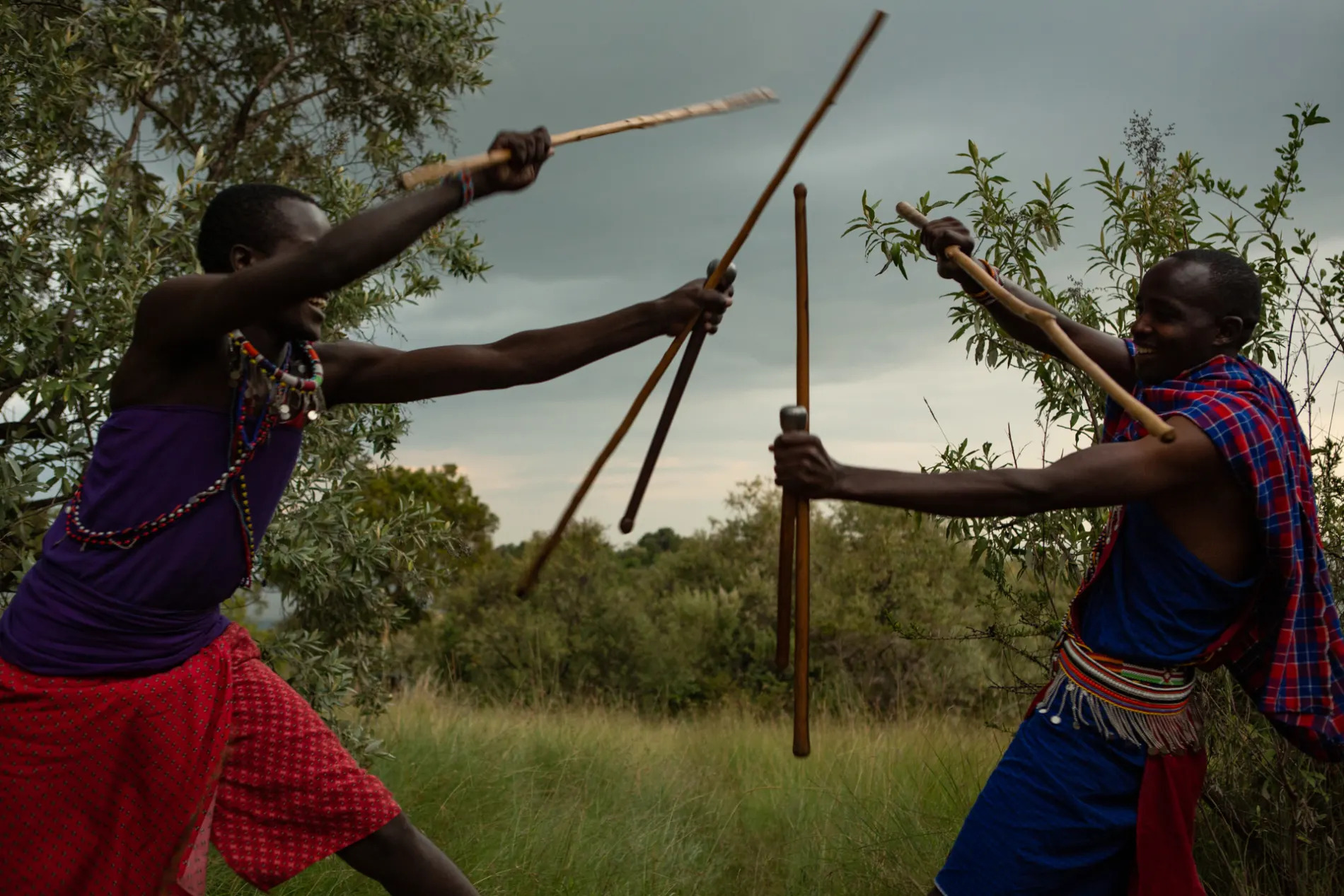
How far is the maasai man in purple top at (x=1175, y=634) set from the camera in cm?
252

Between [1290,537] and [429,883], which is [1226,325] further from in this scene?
[429,883]

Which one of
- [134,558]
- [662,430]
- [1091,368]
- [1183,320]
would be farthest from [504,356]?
[1183,320]

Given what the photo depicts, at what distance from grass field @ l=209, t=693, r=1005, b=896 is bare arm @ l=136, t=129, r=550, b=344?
231 centimetres

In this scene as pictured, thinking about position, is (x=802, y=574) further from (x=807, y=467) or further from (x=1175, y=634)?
(x=1175, y=634)

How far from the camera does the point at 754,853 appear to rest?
509 cm

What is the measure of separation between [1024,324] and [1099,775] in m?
1.28

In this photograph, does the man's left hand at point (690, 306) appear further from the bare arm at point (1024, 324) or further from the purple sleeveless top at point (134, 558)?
A: the purple sleeveless top at point (134, 558)

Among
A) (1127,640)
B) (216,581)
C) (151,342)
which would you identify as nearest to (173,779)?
(216,581)

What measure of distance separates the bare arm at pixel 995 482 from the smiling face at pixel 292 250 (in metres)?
1.09

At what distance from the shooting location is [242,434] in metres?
2.54

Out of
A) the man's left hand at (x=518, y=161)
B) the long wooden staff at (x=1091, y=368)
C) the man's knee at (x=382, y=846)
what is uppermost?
the man's left hand at (x=518, y=161)

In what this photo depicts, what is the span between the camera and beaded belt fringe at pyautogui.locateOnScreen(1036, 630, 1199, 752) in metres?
2.58

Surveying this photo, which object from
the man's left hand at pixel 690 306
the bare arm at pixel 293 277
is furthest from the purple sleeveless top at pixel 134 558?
the man's left hand at pixel 690 306

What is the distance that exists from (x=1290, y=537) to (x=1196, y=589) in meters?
0.22
